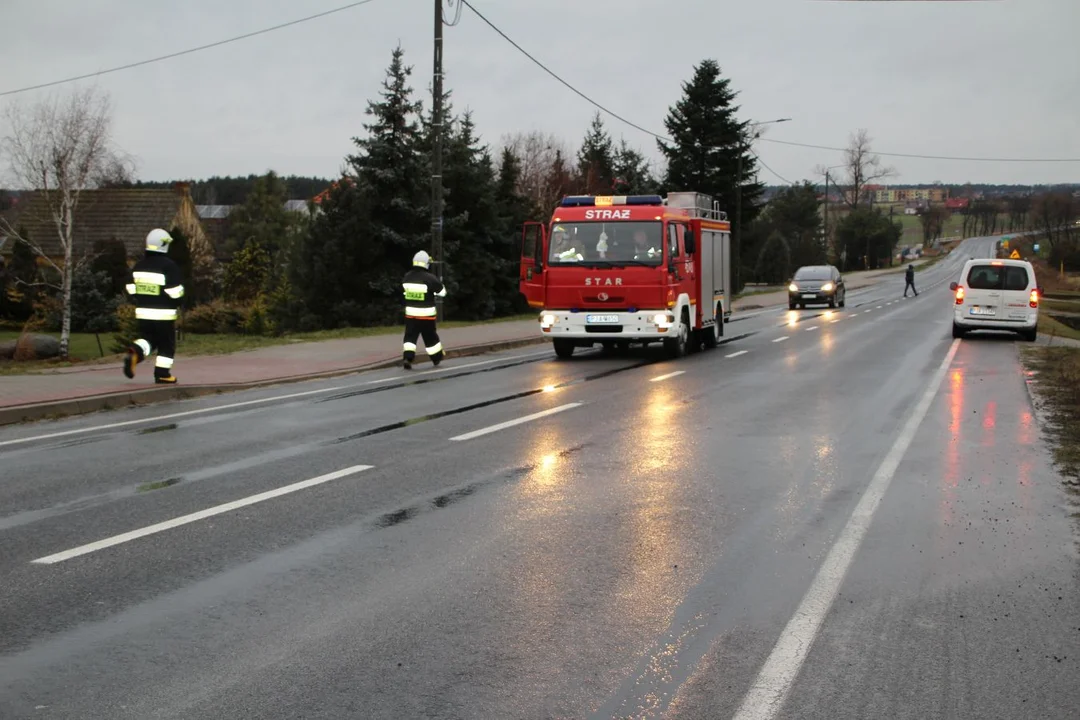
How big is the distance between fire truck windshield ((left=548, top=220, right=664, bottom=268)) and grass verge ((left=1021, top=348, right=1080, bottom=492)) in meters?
6.50

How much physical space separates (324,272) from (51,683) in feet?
119

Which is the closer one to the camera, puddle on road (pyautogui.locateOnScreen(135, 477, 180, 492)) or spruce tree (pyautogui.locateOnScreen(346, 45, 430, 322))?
puddle on road (pyautogui.locateOnScreen(135, 477, 180, 492))

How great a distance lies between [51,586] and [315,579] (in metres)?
1.24

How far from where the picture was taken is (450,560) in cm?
586

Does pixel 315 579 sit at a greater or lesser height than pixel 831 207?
lesser

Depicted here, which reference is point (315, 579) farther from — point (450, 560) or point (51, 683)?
point (51, 683)

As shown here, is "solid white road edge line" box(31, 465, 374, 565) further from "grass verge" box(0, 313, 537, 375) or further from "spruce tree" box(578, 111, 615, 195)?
"spruce tree" box(578, 111, 615, 195)

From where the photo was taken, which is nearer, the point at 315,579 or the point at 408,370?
the point at 315,579

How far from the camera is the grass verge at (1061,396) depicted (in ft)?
30.4

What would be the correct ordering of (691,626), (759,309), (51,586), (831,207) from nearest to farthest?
(691,626) < (51,586) < (759,309) < (831,207)

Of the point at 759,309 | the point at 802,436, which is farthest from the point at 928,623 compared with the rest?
the point at 759,309

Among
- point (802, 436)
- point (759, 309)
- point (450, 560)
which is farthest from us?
point (759, 309)

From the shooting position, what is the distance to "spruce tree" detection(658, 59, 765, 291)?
70.8 m

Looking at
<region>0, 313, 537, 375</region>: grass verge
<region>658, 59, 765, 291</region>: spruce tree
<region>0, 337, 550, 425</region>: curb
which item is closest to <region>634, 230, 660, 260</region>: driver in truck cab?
<region>0, 337, 550, 425</region>: curb
